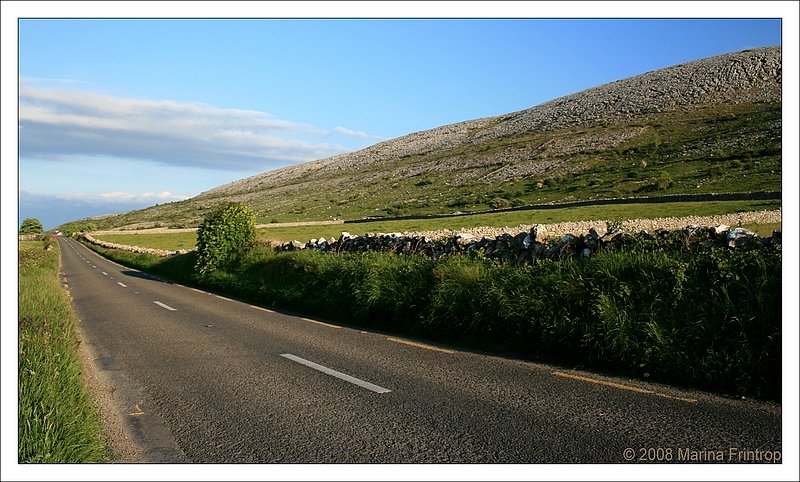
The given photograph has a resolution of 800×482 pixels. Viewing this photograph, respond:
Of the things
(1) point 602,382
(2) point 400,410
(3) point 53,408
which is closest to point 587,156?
(1) point 602,382

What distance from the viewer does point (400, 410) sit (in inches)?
249

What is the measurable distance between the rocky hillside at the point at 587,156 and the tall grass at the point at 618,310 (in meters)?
46.8

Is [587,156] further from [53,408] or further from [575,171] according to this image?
[53,408]

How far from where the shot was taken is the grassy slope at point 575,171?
6712cm

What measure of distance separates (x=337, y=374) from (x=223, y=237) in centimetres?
1872

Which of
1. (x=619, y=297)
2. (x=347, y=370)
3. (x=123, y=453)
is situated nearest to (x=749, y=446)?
(x=619, y=297)

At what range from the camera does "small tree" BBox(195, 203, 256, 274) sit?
987 inches

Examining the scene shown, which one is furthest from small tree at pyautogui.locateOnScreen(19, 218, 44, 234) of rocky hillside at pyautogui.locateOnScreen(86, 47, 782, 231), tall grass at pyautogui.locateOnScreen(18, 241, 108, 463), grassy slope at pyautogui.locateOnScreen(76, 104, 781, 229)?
rocky hillside at pyautogui.locateOnScreen(86, 47, 782, 231)

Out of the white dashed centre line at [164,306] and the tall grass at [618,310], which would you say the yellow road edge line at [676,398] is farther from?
the white dashed centre line at [164,306]

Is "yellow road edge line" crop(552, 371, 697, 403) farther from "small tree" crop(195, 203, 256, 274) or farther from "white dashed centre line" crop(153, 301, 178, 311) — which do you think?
"small tree" crop(195, 203, 256, 274)

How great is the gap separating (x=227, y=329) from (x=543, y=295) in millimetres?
7041

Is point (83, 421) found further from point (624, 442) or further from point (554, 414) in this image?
point (624, 442)

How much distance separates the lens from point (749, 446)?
4988 millimetres

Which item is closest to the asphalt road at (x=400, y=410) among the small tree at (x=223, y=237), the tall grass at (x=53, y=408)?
the tall grass at (x=53, y=408)
